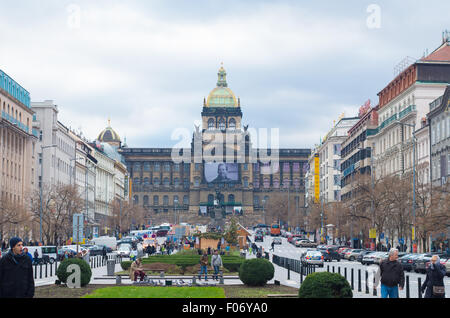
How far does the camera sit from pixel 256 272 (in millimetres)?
33844

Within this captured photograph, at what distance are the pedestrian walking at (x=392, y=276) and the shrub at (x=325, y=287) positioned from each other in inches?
51.9

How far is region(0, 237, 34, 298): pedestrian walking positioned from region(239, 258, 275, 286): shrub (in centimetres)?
1763

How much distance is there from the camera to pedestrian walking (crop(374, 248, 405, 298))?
2081cm

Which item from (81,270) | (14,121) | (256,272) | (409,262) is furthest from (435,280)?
(14,121)

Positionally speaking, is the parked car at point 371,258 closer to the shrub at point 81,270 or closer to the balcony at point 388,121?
the shrub at point 81,270

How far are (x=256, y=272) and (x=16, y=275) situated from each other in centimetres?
1804

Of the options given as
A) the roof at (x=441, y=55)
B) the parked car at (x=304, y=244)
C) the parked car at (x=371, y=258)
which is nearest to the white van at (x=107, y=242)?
the parked car at (x=304, y=244)

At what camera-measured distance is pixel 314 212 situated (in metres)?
134

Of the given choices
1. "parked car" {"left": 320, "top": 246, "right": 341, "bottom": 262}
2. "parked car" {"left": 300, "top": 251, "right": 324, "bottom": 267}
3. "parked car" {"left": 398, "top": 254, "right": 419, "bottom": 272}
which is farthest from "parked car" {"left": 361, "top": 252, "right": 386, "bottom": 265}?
"parked car" {"left": 320, "top": 246, "right": 341, "bottom": 262}

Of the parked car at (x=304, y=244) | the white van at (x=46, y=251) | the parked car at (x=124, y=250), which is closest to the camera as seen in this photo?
the white van at (x=46, y=251)

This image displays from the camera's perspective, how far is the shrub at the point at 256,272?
111 ft
